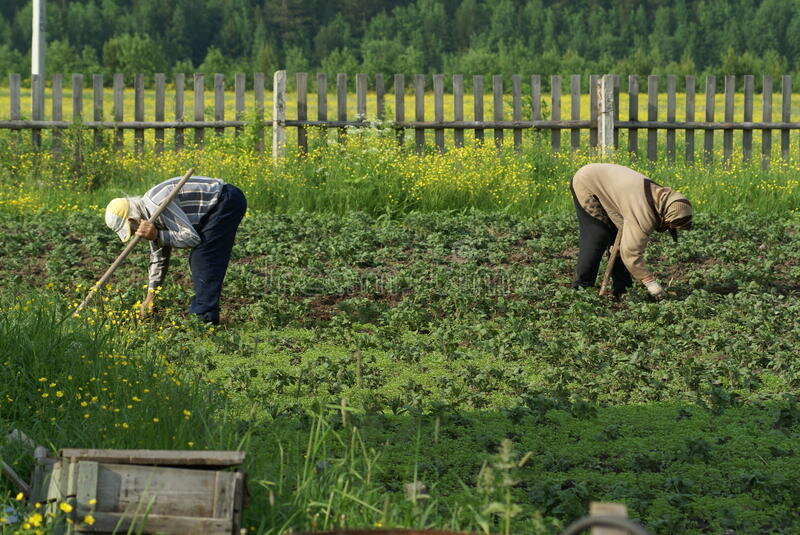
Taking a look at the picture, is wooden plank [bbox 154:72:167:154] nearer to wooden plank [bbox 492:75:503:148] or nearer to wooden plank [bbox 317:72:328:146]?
wooden plank [bbox 317:72:328:146]

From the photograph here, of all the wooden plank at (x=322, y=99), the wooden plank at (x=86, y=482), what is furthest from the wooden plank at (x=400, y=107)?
the wooden plank at (x=86, y=482)

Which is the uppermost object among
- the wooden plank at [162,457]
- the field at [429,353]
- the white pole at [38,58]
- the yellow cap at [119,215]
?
the white pole at [38,58]

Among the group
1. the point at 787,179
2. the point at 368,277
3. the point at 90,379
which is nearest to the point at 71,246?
the point at 368,277

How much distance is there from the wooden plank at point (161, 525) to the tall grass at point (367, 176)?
30.0 ft

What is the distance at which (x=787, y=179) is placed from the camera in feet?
49.6

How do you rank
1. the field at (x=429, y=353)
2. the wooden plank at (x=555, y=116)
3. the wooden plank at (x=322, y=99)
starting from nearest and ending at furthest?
1. the field at (x=429, y=353)
2. the wooden plank at (x=322, y=99)
3. the wooden plank at (x=555, y=116)

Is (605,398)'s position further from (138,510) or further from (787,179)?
(787,179)

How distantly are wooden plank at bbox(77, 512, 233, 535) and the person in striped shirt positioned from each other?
4.30 m

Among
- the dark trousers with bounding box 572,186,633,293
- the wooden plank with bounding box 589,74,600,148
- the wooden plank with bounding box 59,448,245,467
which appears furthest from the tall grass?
the wooden plank with bounding box 59,448,245,467

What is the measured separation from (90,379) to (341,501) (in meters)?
1.87

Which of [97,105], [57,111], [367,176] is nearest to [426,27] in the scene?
[57,111]

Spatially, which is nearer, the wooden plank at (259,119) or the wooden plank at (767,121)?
the wooden plank at (259,119)

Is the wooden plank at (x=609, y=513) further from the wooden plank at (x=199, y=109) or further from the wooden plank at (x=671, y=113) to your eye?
the wooden plank at (x=671, y=113)

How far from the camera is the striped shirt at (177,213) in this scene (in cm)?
816
